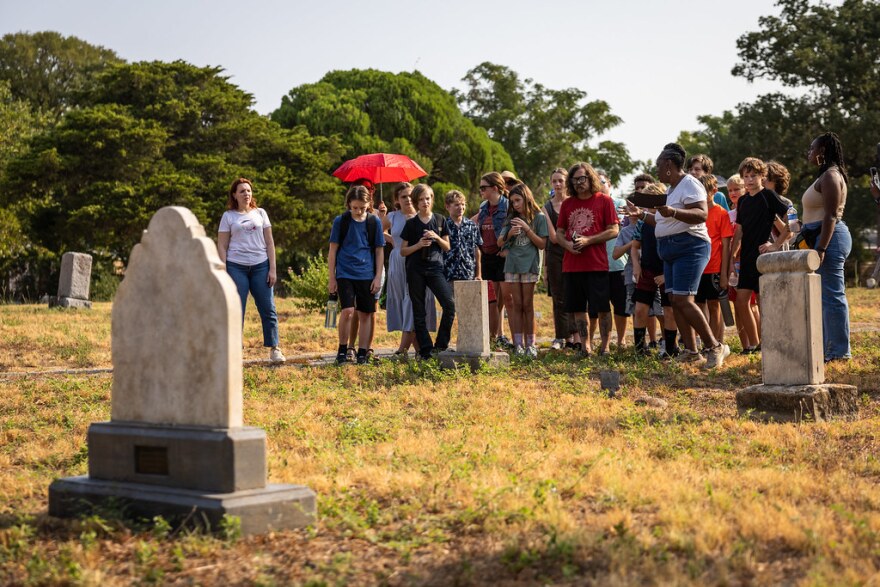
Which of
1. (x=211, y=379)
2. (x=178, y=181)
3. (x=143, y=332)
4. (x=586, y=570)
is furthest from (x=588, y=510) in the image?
(x=178, y=181)

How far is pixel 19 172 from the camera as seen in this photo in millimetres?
30125

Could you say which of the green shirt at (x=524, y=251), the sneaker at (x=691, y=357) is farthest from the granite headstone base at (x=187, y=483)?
the green shirt at (x=524, y=251)

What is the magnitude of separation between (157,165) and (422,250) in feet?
74.6

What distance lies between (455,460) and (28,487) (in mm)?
2536

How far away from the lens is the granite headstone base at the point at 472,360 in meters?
10.5

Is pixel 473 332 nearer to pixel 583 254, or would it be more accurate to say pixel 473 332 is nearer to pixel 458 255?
pixel 458 255

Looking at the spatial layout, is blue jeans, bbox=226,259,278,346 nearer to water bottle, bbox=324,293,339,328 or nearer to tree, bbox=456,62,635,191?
water bottle, bbox=324,293,339,328

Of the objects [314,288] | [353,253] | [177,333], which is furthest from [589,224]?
[314,288]

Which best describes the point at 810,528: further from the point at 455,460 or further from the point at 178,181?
the point at 178,181

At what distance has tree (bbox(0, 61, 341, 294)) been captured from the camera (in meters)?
29.8

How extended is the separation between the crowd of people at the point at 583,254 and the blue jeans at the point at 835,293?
1cm

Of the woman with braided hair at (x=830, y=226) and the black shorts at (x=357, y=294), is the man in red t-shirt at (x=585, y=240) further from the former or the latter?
the woman with braided hair at (x=830, y=226)

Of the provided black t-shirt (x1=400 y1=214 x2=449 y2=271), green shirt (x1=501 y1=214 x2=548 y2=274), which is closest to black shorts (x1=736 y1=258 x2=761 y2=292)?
green shirt (x1=501 y1=214 x2=548 y2=274)

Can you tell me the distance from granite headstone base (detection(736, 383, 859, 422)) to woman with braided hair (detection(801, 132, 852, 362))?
186cm
